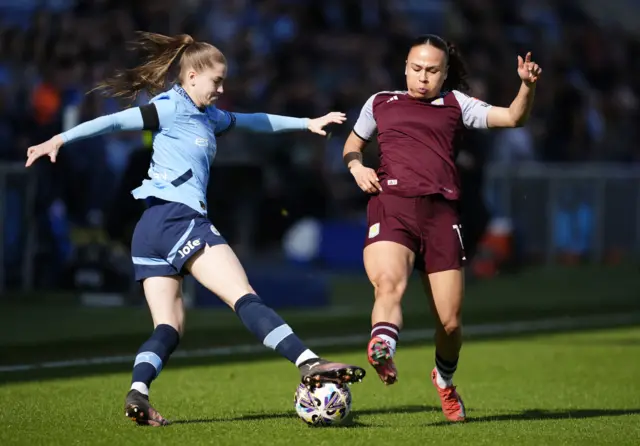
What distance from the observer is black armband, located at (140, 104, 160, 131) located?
8.08 meters

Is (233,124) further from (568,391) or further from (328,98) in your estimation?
(328,98)

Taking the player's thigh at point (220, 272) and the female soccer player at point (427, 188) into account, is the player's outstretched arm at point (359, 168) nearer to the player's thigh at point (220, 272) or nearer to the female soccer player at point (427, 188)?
the female soccer player at point (427, 188)

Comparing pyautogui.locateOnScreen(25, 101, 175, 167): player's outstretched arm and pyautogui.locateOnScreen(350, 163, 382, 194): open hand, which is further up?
pyautogui.locateOnScreen(25, 101, 175, 167): player's outstretched arm

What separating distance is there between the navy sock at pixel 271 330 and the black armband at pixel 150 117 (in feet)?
3.61

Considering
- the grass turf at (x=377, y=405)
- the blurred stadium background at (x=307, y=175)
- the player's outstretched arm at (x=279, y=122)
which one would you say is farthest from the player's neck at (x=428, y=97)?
the blurred stadium background at (x=307, y=175)

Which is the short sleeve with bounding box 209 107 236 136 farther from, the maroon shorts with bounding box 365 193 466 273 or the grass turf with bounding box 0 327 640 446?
the grass turf with bounding box 0 327 640 446

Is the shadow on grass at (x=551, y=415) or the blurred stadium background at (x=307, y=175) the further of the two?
the blurred stadium background at (x=307, y=175)

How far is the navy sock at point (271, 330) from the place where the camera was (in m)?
7.83

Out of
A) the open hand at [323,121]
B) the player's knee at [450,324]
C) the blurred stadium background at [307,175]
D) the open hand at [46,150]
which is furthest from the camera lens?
the blurred stadium background at [307,175]

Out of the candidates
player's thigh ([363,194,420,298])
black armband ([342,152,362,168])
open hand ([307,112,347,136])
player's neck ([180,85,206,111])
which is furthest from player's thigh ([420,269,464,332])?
player's neck ([180,85,206,111])

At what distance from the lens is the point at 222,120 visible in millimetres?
8492

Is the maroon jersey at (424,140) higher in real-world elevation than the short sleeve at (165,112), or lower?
lower

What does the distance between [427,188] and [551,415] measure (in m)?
1.75

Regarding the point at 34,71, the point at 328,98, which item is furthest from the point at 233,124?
the point at 328,98
